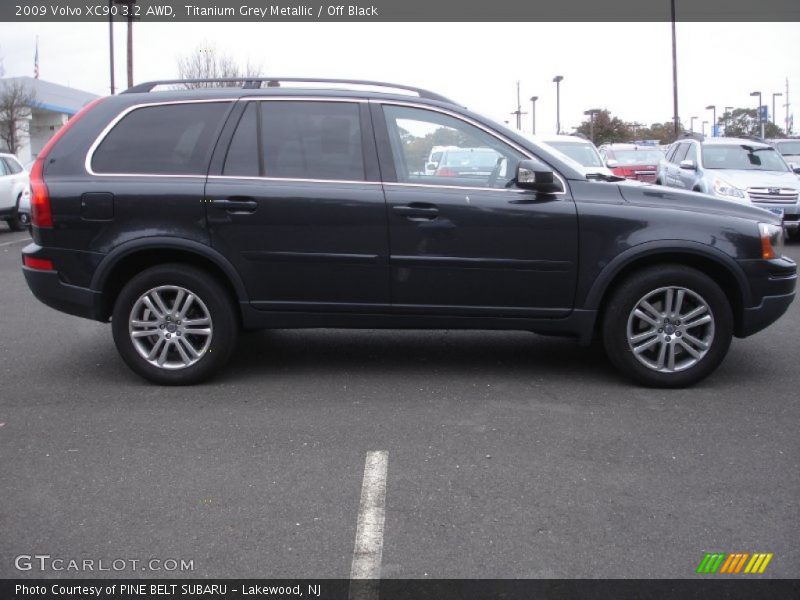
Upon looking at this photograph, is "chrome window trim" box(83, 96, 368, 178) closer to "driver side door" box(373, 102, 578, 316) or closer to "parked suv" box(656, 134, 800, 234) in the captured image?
"driver side door" box(373, 102, 578, 316)

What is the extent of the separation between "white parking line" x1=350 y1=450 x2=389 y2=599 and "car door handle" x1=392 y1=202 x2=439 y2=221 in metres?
1.66

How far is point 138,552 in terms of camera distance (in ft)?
11.3

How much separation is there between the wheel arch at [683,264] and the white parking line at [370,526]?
6.39ft

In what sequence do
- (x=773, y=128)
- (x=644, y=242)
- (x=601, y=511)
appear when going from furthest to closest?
(x=773, y=128), (x=644, y=242), (x=601, y=511)

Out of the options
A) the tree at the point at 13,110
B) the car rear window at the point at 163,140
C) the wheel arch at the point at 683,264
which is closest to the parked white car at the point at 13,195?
the car rear window at the point at 163,140

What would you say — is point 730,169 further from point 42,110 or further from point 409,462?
point 42,110

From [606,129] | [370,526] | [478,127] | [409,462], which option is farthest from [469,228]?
[606,129]

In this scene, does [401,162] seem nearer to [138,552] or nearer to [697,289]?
[697,289]

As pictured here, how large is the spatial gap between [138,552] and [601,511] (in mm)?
1952

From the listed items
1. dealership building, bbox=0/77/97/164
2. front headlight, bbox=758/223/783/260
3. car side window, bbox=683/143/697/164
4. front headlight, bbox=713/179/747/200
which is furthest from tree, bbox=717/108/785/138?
front headlight, bbox=758/223/783/260

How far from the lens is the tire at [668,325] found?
557 centimetres

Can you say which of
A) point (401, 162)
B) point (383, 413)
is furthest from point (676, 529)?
point (401, 162)

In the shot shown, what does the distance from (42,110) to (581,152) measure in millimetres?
40003

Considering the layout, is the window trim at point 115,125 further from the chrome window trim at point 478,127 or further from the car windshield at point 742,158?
the car windshield at point 742,158
